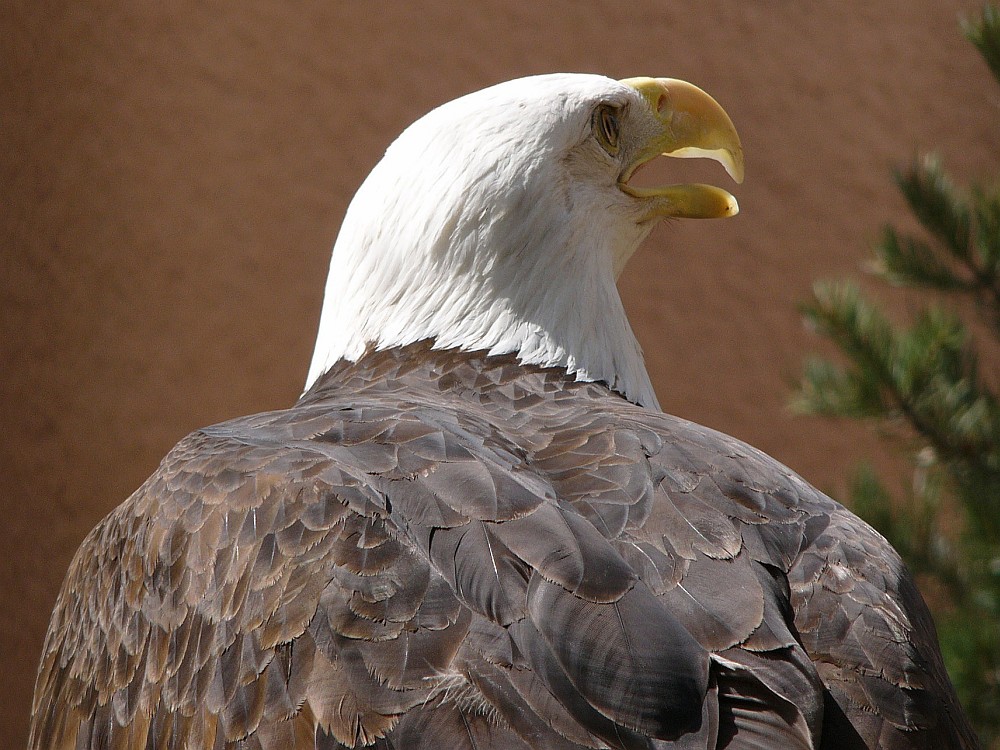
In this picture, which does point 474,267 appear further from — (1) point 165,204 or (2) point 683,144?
(1) point 165,204

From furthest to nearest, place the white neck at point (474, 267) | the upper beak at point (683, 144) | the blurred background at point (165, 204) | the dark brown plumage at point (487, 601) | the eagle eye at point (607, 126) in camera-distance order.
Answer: the blurred background at point (165, 204), the upper beak at point (683, 144), the eagle eye at point (607, 126), the white neck at point (474, 267), the dark brown plumage at point (487, 601)

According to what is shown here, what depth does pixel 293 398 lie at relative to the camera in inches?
248

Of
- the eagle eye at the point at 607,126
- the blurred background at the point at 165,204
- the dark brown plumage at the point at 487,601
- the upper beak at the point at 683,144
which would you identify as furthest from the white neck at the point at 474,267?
the blurred background at the point at 165,204

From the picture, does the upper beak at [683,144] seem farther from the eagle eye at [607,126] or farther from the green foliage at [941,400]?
the green foliage at [941,400]

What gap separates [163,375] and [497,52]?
2.24 meters

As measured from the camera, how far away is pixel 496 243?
278 cm

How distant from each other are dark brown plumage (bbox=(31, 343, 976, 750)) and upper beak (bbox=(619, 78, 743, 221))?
2.95 ft

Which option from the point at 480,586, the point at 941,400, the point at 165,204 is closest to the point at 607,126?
the point at 480,586

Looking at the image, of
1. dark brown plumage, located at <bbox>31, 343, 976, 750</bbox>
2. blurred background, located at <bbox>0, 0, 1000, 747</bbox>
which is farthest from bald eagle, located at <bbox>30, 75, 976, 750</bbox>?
blurred background, located at <bbox>0, 0, 1000, 747</bbox>

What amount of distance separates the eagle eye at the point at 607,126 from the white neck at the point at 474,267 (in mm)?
178

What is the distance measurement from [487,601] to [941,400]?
13.0 ft

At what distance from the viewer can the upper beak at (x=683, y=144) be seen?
3092 mm

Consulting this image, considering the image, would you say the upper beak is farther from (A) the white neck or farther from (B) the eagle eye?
(A) the white neck

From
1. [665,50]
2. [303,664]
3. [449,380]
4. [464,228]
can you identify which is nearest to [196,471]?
[303,664]
